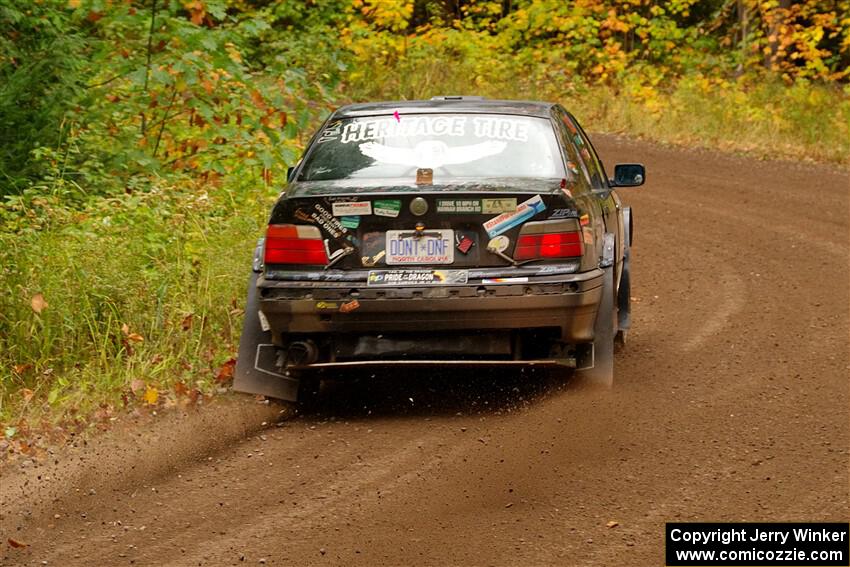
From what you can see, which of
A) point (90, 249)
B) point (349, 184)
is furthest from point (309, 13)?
point (349, 184)

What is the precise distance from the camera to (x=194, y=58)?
34.4 feet

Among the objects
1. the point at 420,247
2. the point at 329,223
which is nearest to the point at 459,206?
the point at 420,247

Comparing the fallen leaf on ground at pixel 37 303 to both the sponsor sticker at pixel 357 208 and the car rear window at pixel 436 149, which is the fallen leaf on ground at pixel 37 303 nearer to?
the car rear window at pixel 436 149

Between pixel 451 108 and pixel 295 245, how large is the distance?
4.62 ft

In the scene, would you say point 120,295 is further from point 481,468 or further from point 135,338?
point 481,468

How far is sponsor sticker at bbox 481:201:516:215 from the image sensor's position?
627 cm

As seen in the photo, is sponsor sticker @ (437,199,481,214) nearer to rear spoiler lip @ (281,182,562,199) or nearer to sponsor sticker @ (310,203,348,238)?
rear spoiler lip @ (281,182,562,199)

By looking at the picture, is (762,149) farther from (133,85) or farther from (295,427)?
(295,427)

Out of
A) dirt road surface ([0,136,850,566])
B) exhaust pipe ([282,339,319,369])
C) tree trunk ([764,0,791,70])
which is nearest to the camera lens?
dirt road surface ([0,136,850,566])

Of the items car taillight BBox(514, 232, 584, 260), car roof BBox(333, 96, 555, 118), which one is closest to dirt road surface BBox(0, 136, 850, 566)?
car taillight BBox(514, 232, 584, 260)

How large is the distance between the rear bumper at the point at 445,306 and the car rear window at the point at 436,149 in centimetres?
63

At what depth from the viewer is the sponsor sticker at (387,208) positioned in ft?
20.7

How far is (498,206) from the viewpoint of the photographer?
6.27 metres

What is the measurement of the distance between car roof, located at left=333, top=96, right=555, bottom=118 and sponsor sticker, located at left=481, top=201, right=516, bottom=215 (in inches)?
42.4
